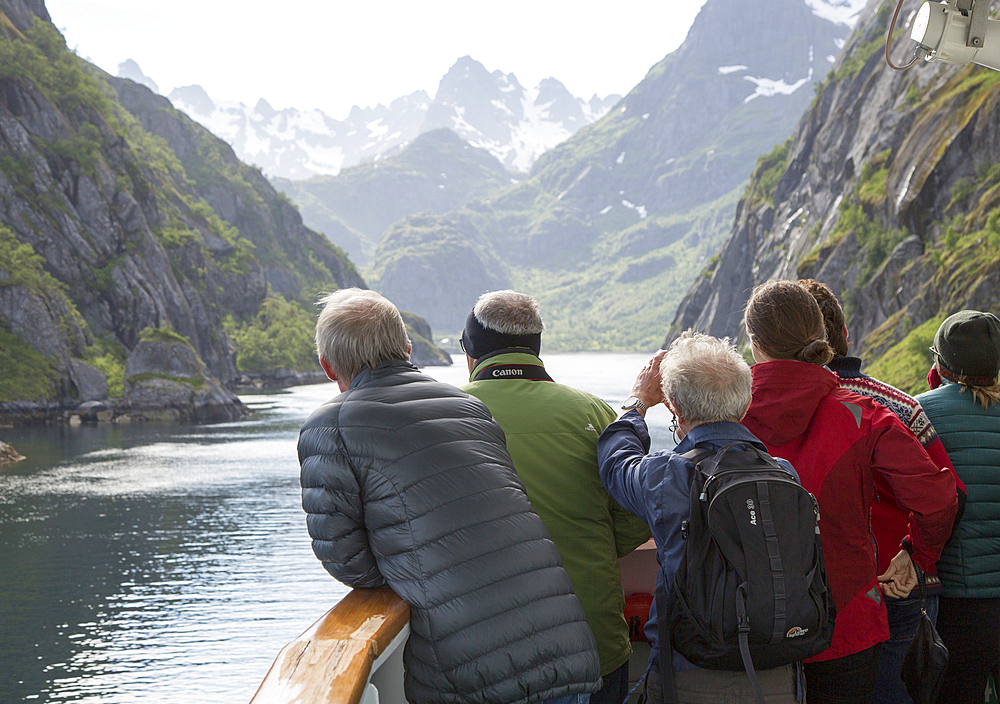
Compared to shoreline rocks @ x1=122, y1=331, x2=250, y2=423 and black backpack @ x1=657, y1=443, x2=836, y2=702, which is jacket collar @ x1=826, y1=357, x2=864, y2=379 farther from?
shoreline rocks @ x1=122, y1=331, x2=250, y2=423

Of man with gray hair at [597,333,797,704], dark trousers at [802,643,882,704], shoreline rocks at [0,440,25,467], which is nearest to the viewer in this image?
man with gray hair at [597,333,797,704]

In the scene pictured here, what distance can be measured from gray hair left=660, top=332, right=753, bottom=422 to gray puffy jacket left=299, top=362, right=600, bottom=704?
→ 1.99 ft

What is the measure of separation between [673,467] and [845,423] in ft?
2.75

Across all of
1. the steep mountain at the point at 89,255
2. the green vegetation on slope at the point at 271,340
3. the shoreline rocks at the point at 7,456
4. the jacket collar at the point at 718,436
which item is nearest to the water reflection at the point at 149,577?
the shoreline rocks at the point at 7,456

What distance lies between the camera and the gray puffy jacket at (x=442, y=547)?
2.23 metres

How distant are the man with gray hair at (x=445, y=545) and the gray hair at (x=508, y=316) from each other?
583 mm

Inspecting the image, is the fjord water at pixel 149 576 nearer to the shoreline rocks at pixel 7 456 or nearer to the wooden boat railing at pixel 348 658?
the shoreline rocks at pixel 7 456

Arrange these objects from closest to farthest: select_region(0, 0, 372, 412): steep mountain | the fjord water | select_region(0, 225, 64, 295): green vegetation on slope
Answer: the fjord water → select_region(0, 225, 64, 295): green vegetation on slope → select_region(0, 0, 372, 412): steep mountain

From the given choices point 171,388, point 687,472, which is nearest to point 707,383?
point 687,472

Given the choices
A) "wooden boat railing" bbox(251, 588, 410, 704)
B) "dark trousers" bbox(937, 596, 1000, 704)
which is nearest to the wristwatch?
"wooden boat railing" bbox(251, 588, 410, 704)

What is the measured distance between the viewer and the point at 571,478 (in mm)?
2734

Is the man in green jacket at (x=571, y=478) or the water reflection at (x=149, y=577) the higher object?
the man in green jacket at (x=571, y=478)

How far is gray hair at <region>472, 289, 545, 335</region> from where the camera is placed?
2.93m

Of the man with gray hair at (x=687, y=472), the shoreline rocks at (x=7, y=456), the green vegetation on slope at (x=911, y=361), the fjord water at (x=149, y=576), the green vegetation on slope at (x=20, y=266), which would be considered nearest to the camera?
the man with gray hair at (x=687, y=472)
